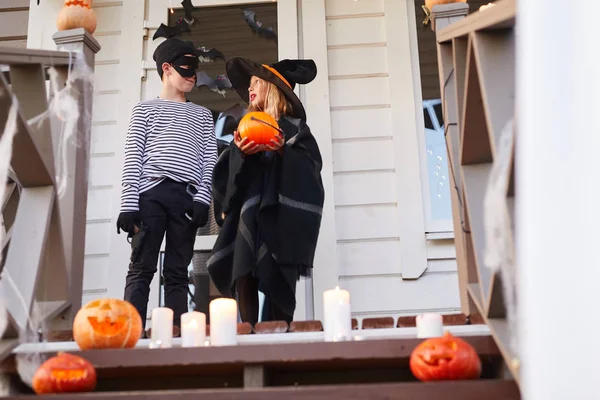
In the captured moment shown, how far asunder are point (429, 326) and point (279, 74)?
1859 mm

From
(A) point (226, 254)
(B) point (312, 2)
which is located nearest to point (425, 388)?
(A) point (226, 254)

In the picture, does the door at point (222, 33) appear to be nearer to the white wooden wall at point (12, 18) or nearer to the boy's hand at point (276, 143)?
the white wooden wall at point (12, 18)

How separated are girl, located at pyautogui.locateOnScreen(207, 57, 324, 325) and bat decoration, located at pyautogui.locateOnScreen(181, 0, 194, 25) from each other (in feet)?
4.27

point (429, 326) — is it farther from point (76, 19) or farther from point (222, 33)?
point (222, 33)

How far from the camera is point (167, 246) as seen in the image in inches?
141

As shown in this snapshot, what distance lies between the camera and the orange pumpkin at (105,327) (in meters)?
2.26

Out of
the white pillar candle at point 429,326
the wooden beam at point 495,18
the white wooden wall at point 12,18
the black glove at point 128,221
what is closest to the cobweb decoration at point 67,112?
the black glove at point 128,221

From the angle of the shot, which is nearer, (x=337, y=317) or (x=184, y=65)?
(x=337, y=317)

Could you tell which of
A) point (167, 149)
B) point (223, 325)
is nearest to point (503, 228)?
point (223, 325)

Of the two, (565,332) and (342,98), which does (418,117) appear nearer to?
(342,98)

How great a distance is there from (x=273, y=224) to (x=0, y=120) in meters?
1.36

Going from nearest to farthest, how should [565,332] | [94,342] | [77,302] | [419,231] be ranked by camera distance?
[565,332], [94,342], [77,302], [419,231]

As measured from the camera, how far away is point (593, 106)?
2.74ft

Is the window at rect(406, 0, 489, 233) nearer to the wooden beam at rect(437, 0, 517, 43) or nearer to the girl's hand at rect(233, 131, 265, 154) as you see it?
the girl's hand at rect(233, 131, 265, 154)
